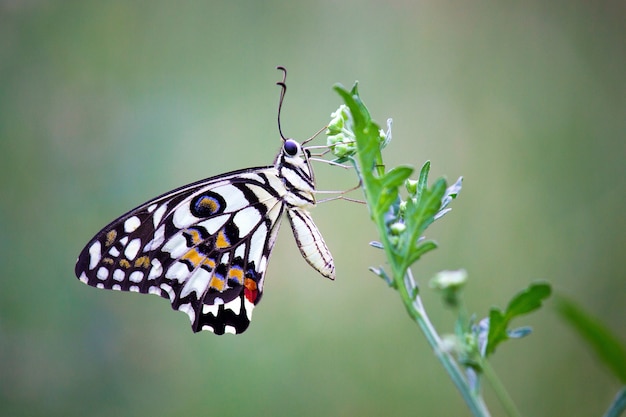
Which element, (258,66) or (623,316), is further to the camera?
(258,66)

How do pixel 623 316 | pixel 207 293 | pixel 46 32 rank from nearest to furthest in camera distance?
pixel 207 293 < pixel 623 316 < pixel 46 32

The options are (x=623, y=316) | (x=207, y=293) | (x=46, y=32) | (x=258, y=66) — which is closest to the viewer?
(x=207, y=293)

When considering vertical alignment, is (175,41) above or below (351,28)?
above

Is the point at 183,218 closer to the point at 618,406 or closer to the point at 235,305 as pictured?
the point at 235,305

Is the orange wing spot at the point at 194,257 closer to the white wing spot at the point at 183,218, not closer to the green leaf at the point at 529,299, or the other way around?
the white wing spot at the point at 183,218

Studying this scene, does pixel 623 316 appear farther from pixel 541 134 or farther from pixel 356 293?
pixel 356 293

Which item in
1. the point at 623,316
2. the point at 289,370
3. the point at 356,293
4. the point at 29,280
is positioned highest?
the point at 29,280

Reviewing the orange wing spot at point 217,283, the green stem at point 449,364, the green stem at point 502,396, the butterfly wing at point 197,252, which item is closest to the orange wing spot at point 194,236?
Result: the butterfly wing at point 197,252

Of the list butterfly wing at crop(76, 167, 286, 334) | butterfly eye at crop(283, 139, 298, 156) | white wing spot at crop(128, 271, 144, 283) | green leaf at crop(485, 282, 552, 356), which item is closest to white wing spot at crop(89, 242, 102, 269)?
butterfly wing at crop(76, 167, 286, 334)

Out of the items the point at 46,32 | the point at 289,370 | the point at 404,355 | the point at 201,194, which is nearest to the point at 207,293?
the point at 201,194

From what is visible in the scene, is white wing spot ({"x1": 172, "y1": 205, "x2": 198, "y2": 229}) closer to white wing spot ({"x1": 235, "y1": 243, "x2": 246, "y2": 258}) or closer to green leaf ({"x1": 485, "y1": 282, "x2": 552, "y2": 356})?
white wing spot ({"x1": 235, "y1": 243, "x2": 246, "y2": 258})
